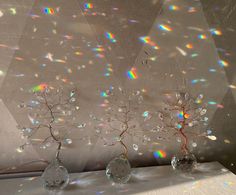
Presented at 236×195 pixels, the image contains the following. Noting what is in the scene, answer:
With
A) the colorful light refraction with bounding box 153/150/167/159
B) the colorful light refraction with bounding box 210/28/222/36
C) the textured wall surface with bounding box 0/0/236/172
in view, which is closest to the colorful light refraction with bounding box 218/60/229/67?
the textured wall surface with bounding box 0/0/236/172

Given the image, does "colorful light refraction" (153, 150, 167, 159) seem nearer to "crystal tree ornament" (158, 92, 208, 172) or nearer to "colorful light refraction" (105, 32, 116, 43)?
"crystal tree ornament" (158, 92, 208, 172)

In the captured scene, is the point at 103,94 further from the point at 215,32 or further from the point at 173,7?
the point at 215,32

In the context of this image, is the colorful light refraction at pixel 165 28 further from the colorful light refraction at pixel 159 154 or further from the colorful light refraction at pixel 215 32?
the colorful light refraction at pixel 159 154

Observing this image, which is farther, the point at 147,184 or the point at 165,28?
the point at 165,28

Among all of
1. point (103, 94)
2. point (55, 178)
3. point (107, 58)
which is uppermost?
point (107, 58)

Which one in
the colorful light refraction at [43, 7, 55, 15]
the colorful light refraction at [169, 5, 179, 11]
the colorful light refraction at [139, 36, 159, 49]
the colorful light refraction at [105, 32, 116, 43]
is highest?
the colorful light refraction at [43, 7, 55, 15]

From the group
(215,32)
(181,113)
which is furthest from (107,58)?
(215,32)
